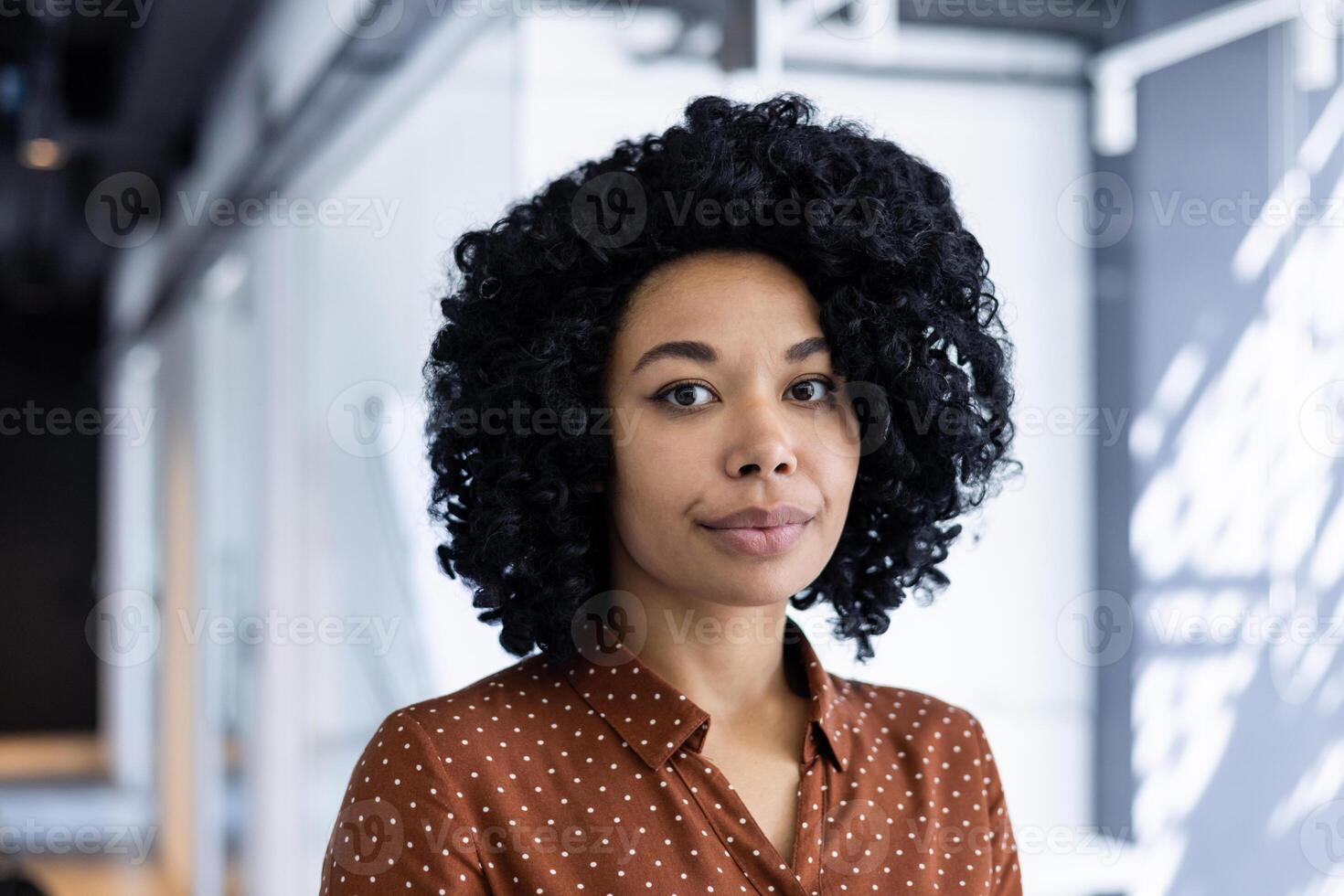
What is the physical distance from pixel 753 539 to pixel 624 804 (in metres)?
0.28

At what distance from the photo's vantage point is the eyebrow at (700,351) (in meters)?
1.28

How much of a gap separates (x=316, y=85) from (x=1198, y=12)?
224cm

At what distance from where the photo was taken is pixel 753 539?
1.25m

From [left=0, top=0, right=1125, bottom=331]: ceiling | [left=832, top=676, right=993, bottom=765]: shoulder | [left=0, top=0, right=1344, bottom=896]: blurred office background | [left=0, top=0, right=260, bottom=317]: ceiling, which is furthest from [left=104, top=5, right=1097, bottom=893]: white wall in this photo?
[left=0, top=0, right=260, bottom=317]: ceiling

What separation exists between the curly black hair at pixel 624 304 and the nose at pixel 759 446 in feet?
0.38

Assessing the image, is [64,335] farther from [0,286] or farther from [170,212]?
[170,212]

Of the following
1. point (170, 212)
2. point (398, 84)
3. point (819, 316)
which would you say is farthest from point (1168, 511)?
point (170, 212)

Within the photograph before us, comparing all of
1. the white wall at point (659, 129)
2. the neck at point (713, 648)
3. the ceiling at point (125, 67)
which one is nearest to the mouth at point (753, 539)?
the neck at point (713, 648)

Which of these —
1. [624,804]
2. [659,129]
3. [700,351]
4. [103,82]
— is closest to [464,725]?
[624,804]

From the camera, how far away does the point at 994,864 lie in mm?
1435

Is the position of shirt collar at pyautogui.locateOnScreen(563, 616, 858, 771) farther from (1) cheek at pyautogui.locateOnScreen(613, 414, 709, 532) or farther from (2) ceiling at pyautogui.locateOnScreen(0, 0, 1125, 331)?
(2) ceiling at pyautogui.locateOnScreen(0, 0, 1125, 331)

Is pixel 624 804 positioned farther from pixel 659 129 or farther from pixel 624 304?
pixel 659 129

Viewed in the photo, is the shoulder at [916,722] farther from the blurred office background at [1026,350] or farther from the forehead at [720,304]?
the forehead at [720,304]

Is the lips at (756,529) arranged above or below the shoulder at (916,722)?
above
